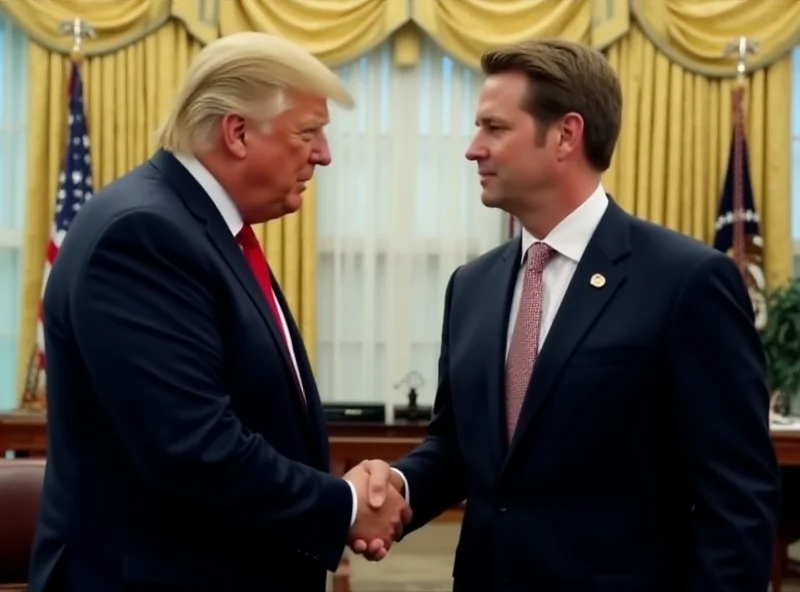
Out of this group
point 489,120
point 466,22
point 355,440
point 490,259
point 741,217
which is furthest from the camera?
point 466,22

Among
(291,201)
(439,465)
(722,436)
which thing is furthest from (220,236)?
(722,436)

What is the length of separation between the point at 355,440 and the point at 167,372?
4.04m

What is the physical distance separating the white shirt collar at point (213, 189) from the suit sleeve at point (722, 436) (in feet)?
2.77

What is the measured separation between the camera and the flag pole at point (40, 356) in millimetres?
6656

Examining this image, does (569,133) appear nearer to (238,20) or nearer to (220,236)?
(220,236)

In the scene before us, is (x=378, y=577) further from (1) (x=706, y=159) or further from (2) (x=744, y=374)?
(2) (x=744, y=374)

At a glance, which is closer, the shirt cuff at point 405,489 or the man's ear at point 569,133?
the man's ear at point 569,133

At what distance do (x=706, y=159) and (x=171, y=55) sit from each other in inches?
137

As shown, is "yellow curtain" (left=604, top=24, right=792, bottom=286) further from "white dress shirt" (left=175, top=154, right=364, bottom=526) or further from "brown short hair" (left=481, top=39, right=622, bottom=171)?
"white dress shirt" (left=175, top=154, right=364, bottom=526)

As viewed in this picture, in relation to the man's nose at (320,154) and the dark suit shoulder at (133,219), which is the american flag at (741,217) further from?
the dark suit shoulder at (133,219)

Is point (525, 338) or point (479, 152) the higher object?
point (479, 152)

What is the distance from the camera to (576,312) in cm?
208

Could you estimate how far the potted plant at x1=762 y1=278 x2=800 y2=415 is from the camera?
256 inches

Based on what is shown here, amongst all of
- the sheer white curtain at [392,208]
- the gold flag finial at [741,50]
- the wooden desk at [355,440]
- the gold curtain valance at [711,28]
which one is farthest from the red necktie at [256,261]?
the gold curtain valance at [711,28]
